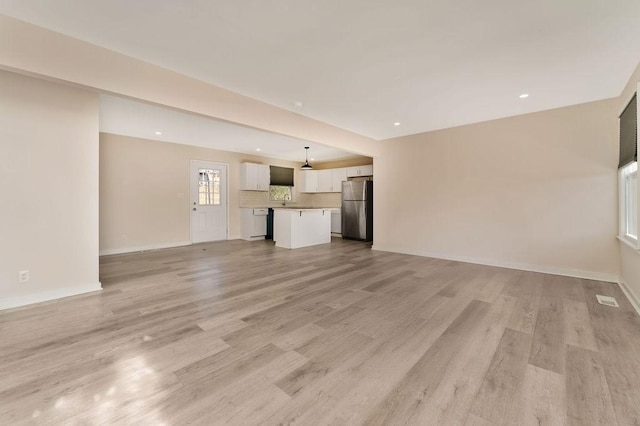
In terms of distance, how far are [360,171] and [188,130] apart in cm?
462

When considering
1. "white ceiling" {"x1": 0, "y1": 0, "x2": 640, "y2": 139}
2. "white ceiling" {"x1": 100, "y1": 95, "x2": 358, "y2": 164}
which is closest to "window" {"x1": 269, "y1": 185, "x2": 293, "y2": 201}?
"white ceiling" {"x1": 100, "y1": 95, "x2": 358, "y2": 164}

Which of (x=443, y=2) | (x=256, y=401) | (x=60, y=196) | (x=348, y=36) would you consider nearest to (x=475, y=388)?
(x=256, y=401)

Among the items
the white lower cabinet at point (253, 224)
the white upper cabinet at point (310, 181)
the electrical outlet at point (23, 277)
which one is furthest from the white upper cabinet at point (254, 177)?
the electrical outlet at point (23, 277)

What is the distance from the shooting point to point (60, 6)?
2031 mm

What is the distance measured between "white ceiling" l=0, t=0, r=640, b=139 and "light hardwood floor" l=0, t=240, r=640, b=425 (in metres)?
2.56

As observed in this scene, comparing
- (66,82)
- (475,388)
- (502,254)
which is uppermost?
(66,82)

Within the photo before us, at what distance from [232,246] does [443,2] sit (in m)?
6.04

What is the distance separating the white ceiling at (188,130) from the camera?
165 inches

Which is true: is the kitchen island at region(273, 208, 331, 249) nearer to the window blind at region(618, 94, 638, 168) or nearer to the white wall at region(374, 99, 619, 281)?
the white wall at region(374, 99, 619, 281)

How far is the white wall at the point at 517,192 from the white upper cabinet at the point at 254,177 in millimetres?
3939

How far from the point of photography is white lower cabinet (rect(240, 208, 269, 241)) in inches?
304

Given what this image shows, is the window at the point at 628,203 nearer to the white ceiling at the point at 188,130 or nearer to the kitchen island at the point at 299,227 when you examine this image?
the white ceiling at the point at 188,130

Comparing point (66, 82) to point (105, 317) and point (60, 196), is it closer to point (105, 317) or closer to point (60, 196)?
point (60, 196)

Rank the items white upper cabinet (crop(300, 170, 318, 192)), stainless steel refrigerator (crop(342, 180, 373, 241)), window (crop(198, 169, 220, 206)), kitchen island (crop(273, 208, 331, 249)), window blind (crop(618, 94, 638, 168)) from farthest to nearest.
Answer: white upper cabinet (crop(300, 170, 318, 192)) → stainless steel refrigerator (crop(342, 180, 373, 241)) → window (crop(198, 169, 220, 206)) → kitchen island (crop(273, 208, 331, 249)) → window blind (crop(618, 94, 638, 168))
